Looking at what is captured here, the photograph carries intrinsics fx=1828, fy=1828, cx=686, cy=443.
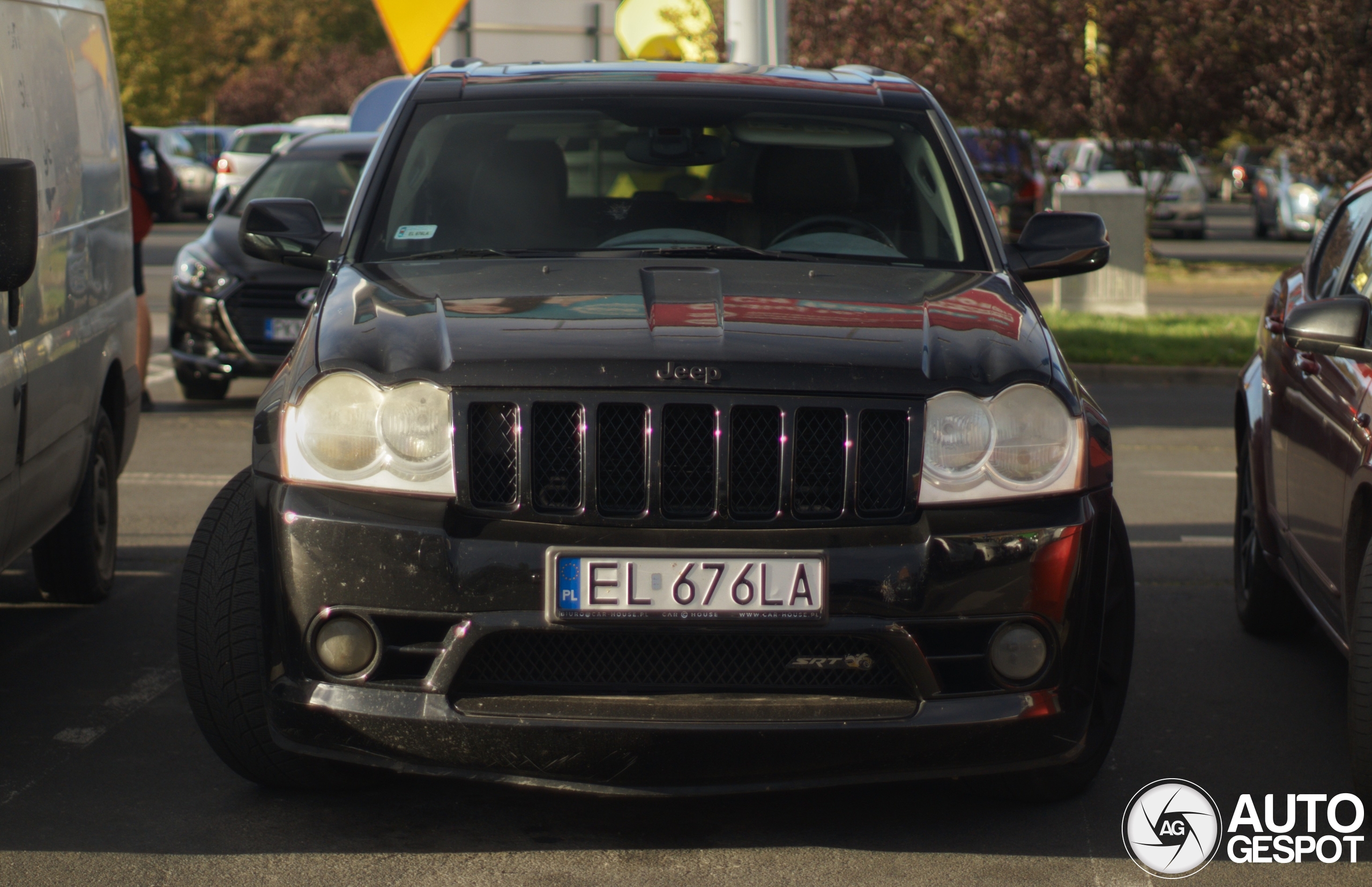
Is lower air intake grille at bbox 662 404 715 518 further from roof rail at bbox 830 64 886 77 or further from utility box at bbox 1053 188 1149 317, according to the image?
utility box at bbox 1053 188 1149 317

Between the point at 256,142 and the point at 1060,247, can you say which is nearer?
the point at 1060,247

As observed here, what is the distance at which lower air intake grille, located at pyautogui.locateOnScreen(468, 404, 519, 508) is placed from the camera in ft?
12.2

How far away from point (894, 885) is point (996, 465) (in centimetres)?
90

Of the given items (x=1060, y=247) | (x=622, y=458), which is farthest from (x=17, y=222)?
(x=1060, y=247)

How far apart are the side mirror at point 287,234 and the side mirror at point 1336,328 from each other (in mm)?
2680

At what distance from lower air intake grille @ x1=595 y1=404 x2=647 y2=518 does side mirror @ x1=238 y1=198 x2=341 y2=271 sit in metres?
1.84

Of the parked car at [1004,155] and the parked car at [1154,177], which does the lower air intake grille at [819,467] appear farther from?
the parked car at [1004,155]

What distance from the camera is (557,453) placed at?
374cm

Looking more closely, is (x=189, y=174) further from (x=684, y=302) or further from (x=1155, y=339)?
(x=684, y=302)

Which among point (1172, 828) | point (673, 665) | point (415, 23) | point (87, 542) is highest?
point (415, 23)

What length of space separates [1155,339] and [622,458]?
12.6 m

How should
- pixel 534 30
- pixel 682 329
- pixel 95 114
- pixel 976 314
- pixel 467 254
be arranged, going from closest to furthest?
1. pixel 682 329
2. pixel 976 314
3. pixel 467 254
4. pixel 95 114
5. pixel 534 30

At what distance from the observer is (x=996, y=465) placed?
3818 mm

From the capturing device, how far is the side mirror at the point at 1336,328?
15.2 feet
